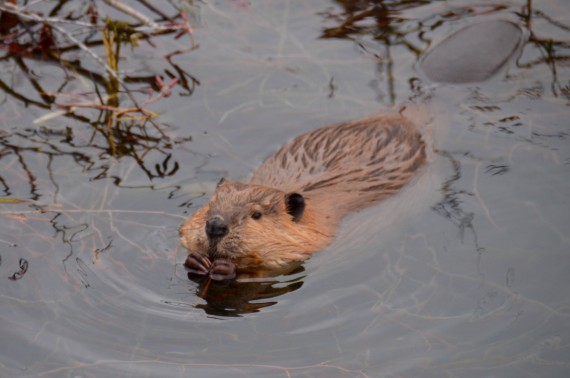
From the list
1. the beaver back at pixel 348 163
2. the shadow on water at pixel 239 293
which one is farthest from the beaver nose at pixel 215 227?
the beaver back at pixel 348 163

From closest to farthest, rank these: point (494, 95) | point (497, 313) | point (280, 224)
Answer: point (497, 313) → point (280, 224) → point (494, 95)

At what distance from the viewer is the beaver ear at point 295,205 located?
5.39m

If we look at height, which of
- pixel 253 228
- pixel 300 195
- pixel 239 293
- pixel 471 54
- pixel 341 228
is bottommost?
pixel 239 293

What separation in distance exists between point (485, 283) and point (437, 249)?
40cm

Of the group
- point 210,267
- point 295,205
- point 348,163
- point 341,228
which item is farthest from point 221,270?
point 348,163

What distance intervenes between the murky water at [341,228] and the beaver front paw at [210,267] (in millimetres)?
68

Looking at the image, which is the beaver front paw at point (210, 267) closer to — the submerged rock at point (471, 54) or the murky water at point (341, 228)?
the murky water at point (341, 228)

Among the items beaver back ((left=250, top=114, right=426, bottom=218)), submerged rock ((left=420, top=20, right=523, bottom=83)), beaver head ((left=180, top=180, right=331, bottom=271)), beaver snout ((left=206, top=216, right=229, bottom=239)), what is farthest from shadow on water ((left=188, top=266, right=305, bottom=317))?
submerged rock ((left=420, top=20, right=523, bottom=83))

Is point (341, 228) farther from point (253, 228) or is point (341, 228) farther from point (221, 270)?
point (221, 270)

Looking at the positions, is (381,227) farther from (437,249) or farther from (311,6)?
(311,6)

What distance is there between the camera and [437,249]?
17.9ft

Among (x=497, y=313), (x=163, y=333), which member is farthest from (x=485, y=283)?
(x=163, y=333)

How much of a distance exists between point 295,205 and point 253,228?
27 centimetres

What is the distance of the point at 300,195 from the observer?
5379mm
